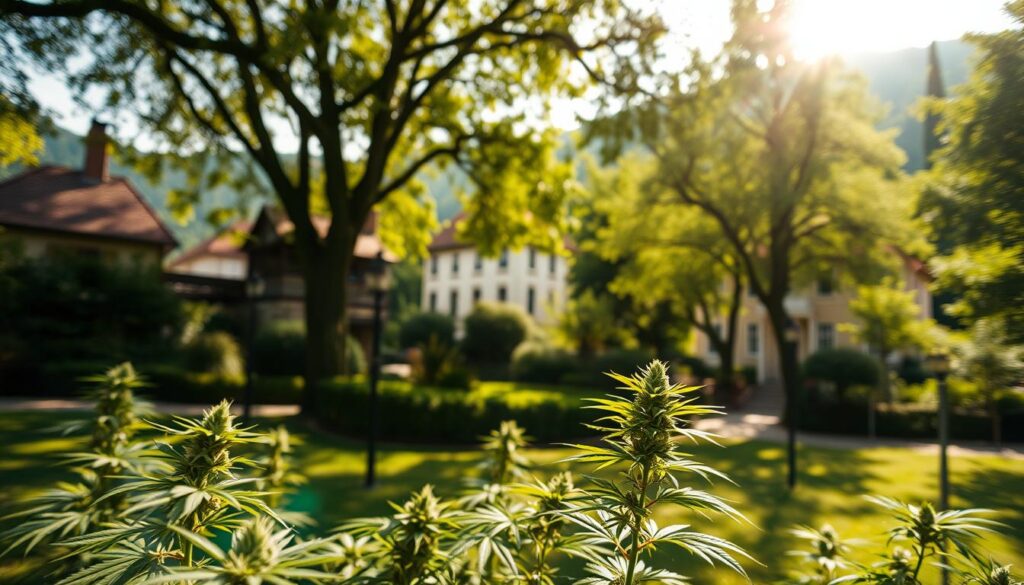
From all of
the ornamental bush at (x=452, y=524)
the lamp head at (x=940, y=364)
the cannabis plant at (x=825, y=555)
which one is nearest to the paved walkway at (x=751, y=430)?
the lamp head at (x=940, y=364)

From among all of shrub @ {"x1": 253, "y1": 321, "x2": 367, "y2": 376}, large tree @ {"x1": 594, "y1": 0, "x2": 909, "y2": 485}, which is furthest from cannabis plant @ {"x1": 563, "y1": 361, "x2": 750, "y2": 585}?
shrub @ {"x1": 253, "y1": 321, "x2": 367, "y2": 376}

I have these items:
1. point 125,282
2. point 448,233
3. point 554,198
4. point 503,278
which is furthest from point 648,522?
point 448,233

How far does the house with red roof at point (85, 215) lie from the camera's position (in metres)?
24.0

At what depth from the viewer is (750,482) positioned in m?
9.97

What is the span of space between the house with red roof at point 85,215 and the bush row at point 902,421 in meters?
28.2

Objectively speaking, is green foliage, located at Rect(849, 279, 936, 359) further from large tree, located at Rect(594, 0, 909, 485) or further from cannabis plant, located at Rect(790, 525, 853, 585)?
cannabis plant, located at Rect(790, 525, 853, 585)

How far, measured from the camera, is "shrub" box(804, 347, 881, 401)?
19391 millimetres

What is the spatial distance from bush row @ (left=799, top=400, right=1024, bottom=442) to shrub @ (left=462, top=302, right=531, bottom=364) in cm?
1685

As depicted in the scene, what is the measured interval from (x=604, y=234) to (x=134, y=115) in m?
16.6

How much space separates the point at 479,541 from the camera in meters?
2.22

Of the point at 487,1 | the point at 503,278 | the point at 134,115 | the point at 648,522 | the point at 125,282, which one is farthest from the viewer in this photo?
the point at 503,278

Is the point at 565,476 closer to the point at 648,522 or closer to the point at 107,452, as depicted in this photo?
the point at 648,522

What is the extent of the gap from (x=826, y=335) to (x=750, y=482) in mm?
28455

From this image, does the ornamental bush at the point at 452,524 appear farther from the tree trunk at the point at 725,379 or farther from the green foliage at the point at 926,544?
the tree trunk at the point at 725,379
